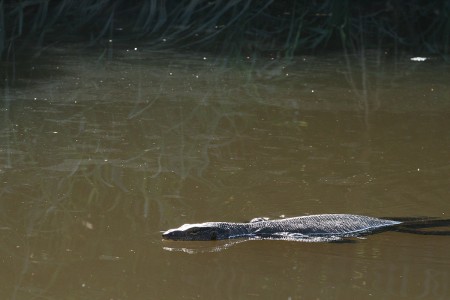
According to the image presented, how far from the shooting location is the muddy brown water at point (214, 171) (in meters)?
4.86

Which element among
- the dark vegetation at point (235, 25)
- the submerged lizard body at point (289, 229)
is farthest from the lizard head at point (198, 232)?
the dark vegetation at point (235, 25)

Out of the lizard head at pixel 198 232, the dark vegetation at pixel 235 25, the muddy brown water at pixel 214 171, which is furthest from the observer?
the dark vegetation at pixel 235 25

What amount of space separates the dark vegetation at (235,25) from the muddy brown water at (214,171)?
4.28 ft

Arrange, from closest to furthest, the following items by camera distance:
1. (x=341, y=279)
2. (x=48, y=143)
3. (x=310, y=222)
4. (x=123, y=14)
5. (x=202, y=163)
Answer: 1. (x=341, y=279)
2. (x=310, y=222)
3. (x=202, y=163)
4. (x=48, y=143)
5. (x=123, y=14)

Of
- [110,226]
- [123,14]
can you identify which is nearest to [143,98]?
[110,226]

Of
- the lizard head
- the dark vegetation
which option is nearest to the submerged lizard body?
the lizard head

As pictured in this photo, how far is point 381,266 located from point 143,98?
4449mm

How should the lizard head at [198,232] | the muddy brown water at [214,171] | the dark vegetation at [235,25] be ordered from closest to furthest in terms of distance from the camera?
the muddy brown water at [214,171] < the lizard head at [198,232] < the dark vegetation at [235,25]

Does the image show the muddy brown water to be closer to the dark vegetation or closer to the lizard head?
the lizard head

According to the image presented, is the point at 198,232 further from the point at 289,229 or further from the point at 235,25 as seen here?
the point at 235,25

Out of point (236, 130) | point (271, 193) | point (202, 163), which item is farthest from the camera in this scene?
point (236, 130)

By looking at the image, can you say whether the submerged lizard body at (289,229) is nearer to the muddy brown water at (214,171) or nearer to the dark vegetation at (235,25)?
the muddy brown water at (214,171)

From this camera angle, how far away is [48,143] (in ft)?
→ 24.2

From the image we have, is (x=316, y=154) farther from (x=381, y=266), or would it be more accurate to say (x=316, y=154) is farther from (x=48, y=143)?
(x=381, y=266)
